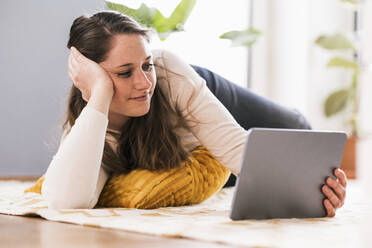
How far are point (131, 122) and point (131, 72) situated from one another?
0.21 meters

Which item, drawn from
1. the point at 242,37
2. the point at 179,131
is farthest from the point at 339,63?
the point at 179,131

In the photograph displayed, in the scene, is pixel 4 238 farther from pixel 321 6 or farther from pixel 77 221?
pixel 321 6

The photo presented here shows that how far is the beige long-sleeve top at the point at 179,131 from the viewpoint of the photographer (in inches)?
53.2

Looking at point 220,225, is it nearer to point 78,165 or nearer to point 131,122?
point 78,165

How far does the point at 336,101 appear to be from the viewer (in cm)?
383

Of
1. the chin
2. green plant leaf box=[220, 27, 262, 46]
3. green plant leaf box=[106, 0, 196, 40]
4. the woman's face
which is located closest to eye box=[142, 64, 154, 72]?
the woman's face

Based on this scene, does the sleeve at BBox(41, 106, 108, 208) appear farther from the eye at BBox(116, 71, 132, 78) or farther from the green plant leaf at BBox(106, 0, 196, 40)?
the green plant leaf at BBox(106, 0, 196, 40)

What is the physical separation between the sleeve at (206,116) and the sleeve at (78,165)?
0.25 meters

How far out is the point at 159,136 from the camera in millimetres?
1545

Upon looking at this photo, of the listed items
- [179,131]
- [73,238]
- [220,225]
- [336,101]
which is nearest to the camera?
[73,238]

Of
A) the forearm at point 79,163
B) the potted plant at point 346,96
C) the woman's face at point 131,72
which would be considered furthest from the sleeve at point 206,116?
the potted plant at point 346,96

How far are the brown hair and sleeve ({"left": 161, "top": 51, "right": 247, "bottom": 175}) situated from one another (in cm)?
4

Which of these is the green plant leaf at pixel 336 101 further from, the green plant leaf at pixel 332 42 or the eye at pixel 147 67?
the eye at pixel 147 67

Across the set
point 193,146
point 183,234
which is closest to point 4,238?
point 183,234
